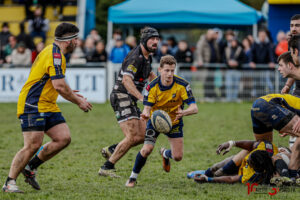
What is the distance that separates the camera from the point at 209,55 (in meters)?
19.1

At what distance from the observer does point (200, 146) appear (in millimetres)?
10953

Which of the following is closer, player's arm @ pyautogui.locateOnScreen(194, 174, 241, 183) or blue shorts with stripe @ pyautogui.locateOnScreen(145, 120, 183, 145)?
blue shorts with stripe @ pyautogui.locateOnScreen(145, 120, 183, 145)

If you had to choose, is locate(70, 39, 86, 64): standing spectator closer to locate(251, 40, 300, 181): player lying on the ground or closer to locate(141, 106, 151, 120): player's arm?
locate(141, 106, 151, 120): player's arm

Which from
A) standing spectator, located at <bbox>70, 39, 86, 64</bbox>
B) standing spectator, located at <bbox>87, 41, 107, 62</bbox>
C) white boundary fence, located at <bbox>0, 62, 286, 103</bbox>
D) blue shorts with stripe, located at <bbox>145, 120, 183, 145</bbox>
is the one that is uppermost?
blue shorts with stripe, located at <bbox>145, 120, 183, 145</bbox>

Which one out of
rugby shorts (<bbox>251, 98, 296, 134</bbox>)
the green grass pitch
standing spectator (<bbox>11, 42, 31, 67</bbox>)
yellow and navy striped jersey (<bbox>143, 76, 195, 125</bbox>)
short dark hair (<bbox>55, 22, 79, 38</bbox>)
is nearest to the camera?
the green grass pitch

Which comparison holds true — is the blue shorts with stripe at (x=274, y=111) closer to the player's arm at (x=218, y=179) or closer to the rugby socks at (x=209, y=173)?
the player's arm at (x=218, y=179)

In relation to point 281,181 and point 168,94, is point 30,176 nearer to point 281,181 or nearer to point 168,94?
point 168,94

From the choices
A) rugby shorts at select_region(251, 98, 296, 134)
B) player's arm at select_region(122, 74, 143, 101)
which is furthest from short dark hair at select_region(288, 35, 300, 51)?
player's arm at select_region(122, 74, 143, 101)

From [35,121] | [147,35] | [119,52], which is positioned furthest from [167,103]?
[119,52]

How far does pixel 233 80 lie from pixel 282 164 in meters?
11.7

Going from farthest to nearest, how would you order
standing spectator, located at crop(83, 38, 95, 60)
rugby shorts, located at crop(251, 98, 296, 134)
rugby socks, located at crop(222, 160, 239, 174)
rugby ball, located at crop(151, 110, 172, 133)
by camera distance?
standing spectator, located at crop(83, 38, 95, 60)
rugby socks, located at crop(222, 160, 239, 174)
rugby ball, located at crop(151, 110, 172, 133)
rugby shorts, located at crop(251, 98, 296, 134)

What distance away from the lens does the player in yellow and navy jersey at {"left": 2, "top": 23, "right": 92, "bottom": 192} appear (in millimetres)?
6762

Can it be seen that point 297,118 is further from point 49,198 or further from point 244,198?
point 49,198

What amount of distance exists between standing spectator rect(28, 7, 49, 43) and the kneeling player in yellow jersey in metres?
17.4
